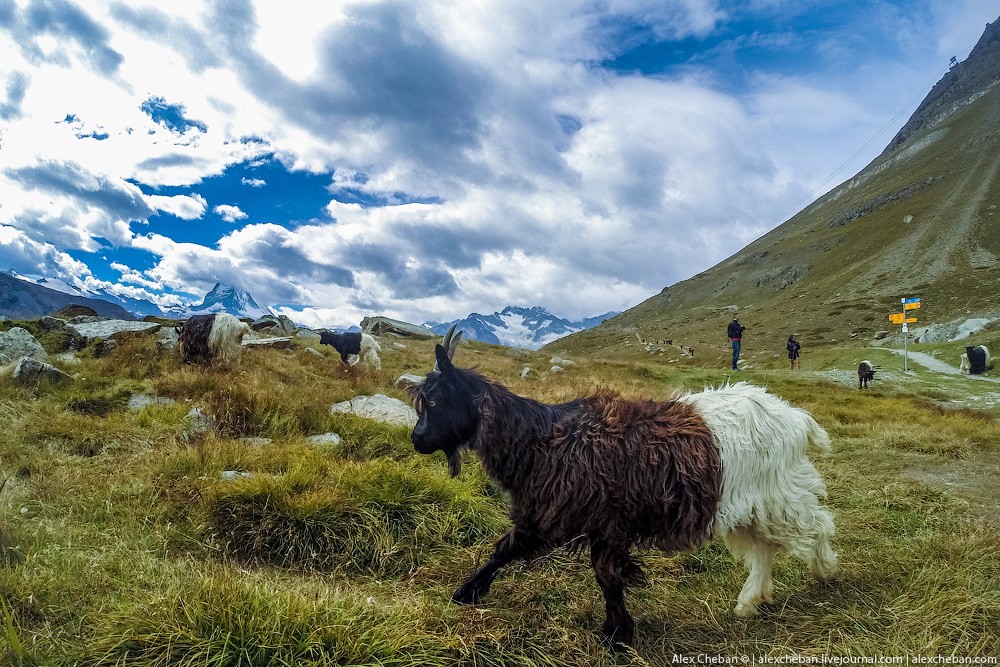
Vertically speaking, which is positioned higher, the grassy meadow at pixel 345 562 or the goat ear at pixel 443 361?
the goat ear at pixel 443 361

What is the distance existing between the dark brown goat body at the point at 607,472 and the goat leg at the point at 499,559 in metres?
0.13

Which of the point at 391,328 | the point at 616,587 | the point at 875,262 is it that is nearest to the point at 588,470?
the point at 616,587

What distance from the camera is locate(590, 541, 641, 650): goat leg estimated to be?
3854 mm

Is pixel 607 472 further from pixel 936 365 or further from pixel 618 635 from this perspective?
pixel 936 365

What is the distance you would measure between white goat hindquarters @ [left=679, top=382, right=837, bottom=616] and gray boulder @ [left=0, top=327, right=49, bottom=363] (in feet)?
42.5

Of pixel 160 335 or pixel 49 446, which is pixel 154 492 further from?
pixel 160 335

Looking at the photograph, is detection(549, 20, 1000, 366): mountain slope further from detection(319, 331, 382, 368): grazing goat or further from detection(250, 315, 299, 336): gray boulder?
detection(250, 315, 299, 336): gray boulder

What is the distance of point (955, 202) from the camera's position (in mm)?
97250

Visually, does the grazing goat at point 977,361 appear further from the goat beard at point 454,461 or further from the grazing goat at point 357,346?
the goat beard at point 454,461

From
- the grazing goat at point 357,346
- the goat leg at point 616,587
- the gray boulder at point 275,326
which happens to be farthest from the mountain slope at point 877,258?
the goat leg at point 616,587

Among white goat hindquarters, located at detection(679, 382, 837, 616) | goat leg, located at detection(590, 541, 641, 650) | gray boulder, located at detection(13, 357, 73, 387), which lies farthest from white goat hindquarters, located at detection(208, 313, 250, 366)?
white goat hindquarters, located at detection(679, 382, 837, 616)

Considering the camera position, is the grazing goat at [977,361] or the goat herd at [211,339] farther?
the grazing goat at [977,361]

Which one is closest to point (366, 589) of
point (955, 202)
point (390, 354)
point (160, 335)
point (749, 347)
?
point (160, 335)

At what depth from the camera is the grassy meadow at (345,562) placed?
9.94 feet
